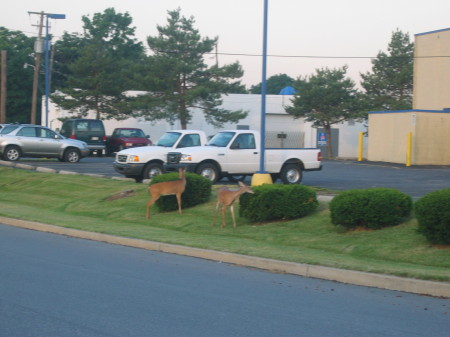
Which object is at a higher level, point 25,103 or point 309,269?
point 25,103

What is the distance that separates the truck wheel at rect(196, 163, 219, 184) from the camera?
71.5 ft

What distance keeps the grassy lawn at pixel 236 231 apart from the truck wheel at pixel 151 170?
101cm

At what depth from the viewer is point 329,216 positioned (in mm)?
14109

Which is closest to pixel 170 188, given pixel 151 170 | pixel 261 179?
pixel 261 179

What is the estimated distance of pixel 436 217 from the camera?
11.0 meters

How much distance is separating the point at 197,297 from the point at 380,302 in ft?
7.50

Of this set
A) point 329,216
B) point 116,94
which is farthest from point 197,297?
point 116,94

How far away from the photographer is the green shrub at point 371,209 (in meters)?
12.7

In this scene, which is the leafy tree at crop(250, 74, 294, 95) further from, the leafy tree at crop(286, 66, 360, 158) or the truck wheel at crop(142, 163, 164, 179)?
the truck wheel at crop(142, 163, 164, 179)

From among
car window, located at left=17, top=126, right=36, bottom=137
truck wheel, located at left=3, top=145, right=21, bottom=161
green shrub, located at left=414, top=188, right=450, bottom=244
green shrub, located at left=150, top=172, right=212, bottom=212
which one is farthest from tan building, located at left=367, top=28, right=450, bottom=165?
green shrub, located at left=414, top=188, right=450, bottom=244

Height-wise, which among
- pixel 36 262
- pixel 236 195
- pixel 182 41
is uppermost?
pixel 182 41

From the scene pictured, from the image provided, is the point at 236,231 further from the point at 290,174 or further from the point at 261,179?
the point at 290,174

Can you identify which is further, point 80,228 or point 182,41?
point 182,41

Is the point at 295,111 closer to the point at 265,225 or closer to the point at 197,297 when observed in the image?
the point at 265,225
